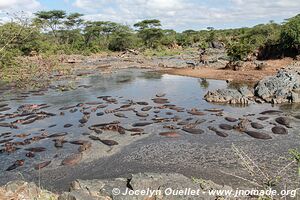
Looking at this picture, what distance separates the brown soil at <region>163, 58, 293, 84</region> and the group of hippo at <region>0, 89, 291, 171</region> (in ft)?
36.6

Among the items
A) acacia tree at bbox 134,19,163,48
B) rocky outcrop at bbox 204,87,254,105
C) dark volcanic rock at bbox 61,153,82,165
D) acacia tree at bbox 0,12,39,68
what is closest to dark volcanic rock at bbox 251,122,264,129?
rocky outcrop at bbox 204,87,254,105

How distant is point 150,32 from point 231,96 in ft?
165

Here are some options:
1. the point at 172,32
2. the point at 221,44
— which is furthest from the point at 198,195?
the point at 172,32

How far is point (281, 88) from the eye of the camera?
77.9 ft

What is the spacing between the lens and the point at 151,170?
41.8 feet

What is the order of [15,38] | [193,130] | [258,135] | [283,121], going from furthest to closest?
[283,121], [193,130], [258,135], [15,38]

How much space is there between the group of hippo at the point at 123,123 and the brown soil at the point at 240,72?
36.6 ft

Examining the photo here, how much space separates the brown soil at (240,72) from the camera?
104ft

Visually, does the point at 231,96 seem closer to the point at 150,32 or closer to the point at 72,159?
the point at 72,159

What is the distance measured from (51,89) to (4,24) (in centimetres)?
2166

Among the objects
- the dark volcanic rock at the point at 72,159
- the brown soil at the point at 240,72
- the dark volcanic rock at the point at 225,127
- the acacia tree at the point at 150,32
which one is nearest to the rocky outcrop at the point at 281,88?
the brown soil at the point at 240,72

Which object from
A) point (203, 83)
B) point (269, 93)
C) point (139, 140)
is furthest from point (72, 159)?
point (203, 83)

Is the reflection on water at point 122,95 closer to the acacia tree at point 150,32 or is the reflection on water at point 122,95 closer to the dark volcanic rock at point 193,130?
the dark volcanic rock at point 193,130

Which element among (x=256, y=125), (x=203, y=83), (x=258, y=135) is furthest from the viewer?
(x=203, y=83)
